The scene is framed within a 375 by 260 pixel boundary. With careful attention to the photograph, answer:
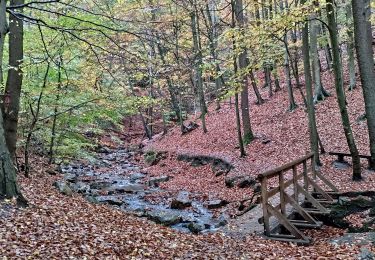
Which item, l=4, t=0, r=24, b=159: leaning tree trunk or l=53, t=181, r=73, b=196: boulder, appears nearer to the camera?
l=4, t=0, r=24, b=159: leaning tree trunk

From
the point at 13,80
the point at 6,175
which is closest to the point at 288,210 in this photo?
the point at 6,175

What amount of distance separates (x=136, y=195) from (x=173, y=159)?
21.6 ft

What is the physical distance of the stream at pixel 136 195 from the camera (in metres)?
11.2

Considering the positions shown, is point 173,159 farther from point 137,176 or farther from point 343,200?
point 343,200

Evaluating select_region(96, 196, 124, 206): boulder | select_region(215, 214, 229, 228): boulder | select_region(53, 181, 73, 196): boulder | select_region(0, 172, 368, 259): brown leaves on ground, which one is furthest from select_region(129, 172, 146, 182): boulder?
select_region(0, 172, 368, 259): brown leaves on ground

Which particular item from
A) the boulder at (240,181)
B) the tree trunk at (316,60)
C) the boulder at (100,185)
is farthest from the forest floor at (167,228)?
the tree trunk at (316,60)

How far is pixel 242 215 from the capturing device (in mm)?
10805

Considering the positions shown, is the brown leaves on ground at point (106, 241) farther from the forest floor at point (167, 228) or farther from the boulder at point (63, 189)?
the boulder at point (63, 189)

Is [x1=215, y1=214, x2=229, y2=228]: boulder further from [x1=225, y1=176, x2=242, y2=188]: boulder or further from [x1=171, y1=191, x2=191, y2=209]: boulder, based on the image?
[x1=225, y1=176, x2=242, y2=188]: boulder

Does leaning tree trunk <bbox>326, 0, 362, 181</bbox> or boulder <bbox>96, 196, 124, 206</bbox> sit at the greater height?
leaning tree trunk <bbox>326, 0, 362, 181</bbox>

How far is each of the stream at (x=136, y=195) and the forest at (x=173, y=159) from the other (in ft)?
0.22

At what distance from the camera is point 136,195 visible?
605 inches

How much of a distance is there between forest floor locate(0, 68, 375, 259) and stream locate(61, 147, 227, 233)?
3.16 ft

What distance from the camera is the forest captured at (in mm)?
7309
